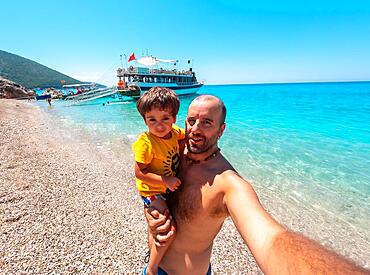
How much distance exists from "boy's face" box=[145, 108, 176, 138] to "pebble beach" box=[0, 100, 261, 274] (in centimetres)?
262

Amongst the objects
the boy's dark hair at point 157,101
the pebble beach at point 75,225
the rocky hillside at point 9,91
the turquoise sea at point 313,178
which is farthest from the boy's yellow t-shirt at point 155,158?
the rocky hillside at point 9,91

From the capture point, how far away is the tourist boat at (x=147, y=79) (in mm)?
36656

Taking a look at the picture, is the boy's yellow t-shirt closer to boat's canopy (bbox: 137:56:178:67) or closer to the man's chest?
the man's chest

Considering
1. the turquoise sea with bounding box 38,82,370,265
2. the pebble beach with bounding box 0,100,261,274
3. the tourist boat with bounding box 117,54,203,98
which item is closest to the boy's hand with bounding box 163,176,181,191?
the pebble beach with bounding box 0,100,261,274

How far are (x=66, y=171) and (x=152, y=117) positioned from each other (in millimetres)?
6372

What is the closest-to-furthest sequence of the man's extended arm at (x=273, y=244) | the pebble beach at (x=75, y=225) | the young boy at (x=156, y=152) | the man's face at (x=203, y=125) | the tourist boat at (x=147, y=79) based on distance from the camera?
the man's extended arm at (x=273, y=244) < the man's face at (x=203, y=125) < the young boy at (x=156, y=152) < the pebble beach at (x=75, y=225) < the tourist boat at (x=147, y=79)

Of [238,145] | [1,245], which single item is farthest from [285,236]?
[238,145]

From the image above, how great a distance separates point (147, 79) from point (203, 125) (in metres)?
41.1

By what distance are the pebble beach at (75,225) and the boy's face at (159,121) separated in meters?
2.62

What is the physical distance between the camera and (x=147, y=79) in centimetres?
4000

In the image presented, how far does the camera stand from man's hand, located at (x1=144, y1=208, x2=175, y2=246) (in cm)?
165

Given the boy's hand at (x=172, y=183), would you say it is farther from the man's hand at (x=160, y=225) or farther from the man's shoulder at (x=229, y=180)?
the man's shoulder at (x=229, y=180)

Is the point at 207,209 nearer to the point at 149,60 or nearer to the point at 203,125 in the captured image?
the point at 203,125

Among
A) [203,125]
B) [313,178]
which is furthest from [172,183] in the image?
[313,178]
